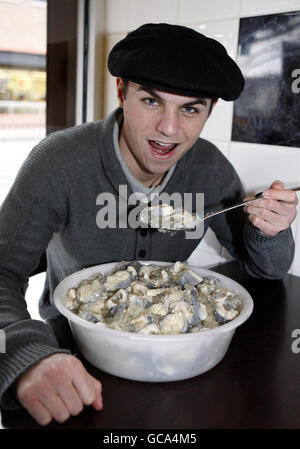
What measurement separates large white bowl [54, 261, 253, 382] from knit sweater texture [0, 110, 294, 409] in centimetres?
19

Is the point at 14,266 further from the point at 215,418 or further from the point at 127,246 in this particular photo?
the point at 215,418

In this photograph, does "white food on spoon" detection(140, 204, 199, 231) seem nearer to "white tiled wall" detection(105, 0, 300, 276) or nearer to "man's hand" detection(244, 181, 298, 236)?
"man's hand" detection(244, 181, 298, 236)

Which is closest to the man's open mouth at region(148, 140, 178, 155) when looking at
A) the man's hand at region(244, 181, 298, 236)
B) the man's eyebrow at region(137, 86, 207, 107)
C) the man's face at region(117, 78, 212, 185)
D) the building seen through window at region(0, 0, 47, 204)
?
the man's face at region(117, 78, 212, 185)

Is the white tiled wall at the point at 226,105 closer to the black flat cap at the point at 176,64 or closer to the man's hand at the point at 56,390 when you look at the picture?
the black flat cap at the point at 176,64

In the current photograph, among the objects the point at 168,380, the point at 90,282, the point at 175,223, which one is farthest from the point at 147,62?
the point at 168,380

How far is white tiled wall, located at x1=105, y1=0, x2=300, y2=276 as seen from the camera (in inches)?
56.7

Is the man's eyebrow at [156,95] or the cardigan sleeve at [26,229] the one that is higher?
the man's eyebrow at [156,95]

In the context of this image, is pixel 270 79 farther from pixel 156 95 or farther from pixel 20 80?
pixel 20 80

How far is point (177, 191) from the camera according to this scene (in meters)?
1.39

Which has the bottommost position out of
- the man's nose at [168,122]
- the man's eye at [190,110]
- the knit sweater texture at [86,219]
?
the knit sweater texture at [86,219]

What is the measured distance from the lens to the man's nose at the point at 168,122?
1064mm

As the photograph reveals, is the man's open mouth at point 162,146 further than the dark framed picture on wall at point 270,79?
No

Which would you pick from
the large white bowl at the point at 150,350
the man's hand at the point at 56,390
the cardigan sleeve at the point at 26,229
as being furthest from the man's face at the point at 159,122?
the man's hand at the point at 56,390

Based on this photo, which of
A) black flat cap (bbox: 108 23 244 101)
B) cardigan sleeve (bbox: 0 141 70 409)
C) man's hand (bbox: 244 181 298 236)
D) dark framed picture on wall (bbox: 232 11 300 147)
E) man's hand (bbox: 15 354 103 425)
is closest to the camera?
man's hand (bbox: 15 354 103 425)
